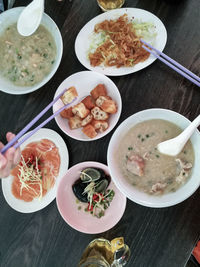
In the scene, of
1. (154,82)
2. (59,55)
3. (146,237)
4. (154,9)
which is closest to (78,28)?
(59,55)

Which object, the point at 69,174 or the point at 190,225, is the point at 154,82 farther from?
the point at 190,225

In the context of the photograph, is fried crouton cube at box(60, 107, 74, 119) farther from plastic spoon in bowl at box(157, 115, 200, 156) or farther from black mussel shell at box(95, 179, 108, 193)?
plastic spoon in bowl at box(157, 115, 200, 156)

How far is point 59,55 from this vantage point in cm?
171

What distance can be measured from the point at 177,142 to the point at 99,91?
2.03ft

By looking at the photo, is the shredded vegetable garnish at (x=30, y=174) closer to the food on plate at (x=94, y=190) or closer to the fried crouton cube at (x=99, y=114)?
the food on plate at (x=94, y=190)

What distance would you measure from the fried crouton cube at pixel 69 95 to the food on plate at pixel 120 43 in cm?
24

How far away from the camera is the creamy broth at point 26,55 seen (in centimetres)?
180

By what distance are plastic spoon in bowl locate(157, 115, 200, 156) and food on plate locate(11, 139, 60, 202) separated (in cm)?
72

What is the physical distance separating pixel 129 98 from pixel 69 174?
0.65 metres

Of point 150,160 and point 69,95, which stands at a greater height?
point 69,95

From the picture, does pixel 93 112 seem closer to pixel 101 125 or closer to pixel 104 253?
pixel 101 125

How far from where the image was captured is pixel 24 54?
183cm

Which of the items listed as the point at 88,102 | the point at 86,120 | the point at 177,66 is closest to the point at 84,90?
the point at 88,102

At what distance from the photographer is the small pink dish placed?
1746 mm
